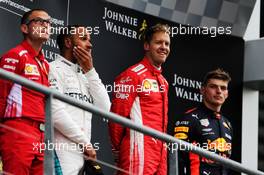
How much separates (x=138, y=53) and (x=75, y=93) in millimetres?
2611

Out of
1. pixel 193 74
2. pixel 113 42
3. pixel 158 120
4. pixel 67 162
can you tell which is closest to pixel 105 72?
pixel 113 42

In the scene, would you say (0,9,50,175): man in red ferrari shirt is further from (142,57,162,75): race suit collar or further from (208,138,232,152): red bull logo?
(208,138,232,152): red bull logo

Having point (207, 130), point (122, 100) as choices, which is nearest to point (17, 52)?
point (122, 100)

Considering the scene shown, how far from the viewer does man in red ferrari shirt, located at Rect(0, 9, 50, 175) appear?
19.9 ft

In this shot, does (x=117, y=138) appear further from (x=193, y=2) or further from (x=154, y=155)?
(x=193, y=2)

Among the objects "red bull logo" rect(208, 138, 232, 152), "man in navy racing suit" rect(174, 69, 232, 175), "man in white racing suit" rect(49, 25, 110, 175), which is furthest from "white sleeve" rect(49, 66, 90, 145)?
"red bull logo" rect(208, 138, 232, 152)

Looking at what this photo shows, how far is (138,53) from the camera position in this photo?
30.3 feet

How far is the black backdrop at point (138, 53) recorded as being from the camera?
835 centimetres

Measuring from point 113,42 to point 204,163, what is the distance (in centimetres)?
237

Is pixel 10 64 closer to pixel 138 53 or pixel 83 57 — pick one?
pixel 83 57

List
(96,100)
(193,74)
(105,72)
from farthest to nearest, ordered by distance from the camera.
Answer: (193,74)
(105,72)
(96,100)

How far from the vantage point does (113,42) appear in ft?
29.5

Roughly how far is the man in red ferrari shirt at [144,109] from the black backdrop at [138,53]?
1.26 meters

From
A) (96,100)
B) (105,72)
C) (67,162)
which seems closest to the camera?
(67,162)
